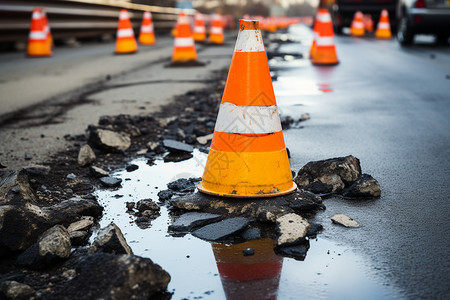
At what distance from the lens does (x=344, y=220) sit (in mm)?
3254

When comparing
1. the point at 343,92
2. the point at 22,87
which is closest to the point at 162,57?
the point at 22,87

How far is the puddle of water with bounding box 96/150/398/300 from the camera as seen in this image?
243 centimetres

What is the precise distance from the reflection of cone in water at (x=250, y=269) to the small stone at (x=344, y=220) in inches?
18.1

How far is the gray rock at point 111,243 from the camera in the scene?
2.76 meters

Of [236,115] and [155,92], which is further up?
[236,115]

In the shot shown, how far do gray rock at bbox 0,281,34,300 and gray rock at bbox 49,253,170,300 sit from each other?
109 mm

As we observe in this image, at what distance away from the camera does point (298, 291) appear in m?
2.43

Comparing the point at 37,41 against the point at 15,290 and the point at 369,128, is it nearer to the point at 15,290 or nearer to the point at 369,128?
the point at 369,128

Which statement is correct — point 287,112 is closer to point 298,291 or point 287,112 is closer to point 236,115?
point 236,115

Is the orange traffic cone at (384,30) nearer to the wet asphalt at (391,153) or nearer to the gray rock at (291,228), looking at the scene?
the wet asphalt at (391,153)

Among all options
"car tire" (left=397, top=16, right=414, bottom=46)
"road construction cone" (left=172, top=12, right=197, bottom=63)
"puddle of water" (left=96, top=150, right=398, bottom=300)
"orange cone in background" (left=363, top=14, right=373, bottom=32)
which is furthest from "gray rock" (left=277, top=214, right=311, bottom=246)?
"orange cone in background" (left=363, top=14, right=373, bottom=32)

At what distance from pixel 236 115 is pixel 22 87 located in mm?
5718

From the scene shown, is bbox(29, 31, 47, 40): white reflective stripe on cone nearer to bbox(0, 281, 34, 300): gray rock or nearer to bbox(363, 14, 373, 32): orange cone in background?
bbox(0, 281, 34, 300): gray rock

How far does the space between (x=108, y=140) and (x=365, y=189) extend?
7.33ft
